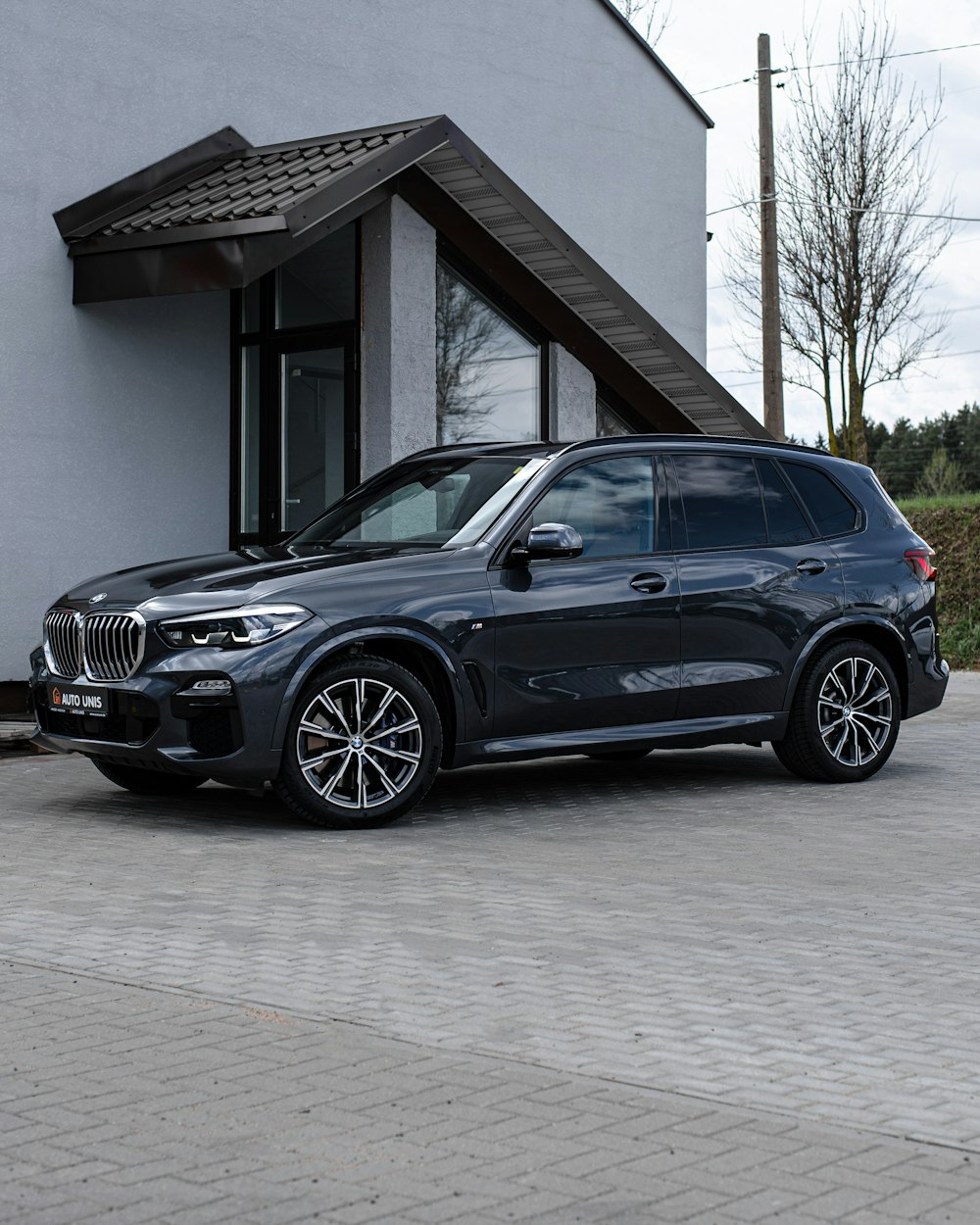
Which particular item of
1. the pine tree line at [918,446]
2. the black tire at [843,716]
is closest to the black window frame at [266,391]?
the black tire at [843,716]

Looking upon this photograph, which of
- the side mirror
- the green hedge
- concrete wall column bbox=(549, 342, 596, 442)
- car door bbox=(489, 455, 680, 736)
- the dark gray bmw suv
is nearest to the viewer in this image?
the dark gray bmw suv

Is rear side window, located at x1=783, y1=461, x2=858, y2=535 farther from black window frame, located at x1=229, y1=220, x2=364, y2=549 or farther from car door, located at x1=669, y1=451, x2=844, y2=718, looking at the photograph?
black window frame, located at x1=229, y1=220, x2=364, y2=549

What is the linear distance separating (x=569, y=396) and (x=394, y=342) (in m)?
2.67

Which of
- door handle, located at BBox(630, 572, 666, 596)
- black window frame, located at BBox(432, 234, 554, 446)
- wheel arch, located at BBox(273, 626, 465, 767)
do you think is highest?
black window frame, located at BBox(432, 234, 554, 446)

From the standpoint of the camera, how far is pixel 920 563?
10625 millimetres

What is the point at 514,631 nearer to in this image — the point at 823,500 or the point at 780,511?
the point at 780,511

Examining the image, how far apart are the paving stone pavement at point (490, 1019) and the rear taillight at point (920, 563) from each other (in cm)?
204

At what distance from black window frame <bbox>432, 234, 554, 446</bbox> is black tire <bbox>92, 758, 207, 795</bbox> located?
5.49 meters

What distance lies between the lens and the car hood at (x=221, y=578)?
8352 mm

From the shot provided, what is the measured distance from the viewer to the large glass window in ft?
49.1

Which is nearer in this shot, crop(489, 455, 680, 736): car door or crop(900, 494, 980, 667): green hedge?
crop(489, 455, 680, 736): car door

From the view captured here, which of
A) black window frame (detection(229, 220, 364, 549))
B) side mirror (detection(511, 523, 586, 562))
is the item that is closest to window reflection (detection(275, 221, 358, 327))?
black window frame (detection(229, 220, 364, 549))

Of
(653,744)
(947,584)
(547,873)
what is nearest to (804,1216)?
(547,873)

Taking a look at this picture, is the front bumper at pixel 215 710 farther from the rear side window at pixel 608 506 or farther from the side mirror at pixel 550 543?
the rear side window at pixel 608 506
